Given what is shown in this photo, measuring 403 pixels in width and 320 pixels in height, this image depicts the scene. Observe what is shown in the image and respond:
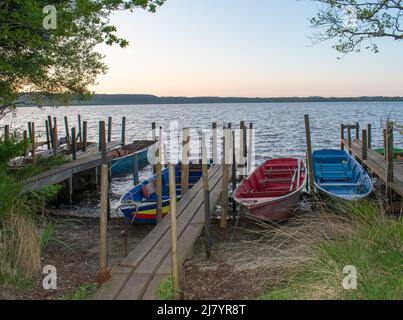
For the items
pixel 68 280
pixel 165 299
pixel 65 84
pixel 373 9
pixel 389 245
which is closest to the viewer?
pixel 165 299

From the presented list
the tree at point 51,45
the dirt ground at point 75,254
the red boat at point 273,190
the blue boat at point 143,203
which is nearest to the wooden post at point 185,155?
the blue boat at point 143,203

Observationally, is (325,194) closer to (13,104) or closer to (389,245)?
(389,245)

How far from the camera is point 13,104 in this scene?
13703 millimetres

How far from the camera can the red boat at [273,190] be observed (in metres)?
11.7

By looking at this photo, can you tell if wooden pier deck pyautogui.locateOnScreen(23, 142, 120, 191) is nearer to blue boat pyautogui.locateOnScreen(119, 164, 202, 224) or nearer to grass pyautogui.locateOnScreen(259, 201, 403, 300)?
blue boat pyautogui.locateOnScreen(119, 164, 202, 224)

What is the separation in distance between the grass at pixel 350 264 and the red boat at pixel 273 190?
237 cm

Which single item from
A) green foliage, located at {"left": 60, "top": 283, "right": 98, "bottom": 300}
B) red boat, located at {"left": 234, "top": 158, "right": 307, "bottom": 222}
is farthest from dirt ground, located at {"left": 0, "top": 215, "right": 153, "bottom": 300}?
red boat, located at {"left": 234, "top": 158, "right": 307, "bottom": 222}

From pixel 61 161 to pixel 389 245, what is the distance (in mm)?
13235

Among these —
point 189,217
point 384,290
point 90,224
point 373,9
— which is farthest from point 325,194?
point 384,290

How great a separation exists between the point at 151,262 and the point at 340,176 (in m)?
11.5

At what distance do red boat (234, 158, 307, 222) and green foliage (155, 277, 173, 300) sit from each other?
130 inches

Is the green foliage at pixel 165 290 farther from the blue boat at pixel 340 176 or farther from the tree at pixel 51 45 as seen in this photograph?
the blue boat at pixel 340 176

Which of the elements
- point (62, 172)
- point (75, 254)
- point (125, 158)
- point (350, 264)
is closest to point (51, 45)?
point (62, 172)

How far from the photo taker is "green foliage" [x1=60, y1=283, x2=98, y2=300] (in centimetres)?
578
